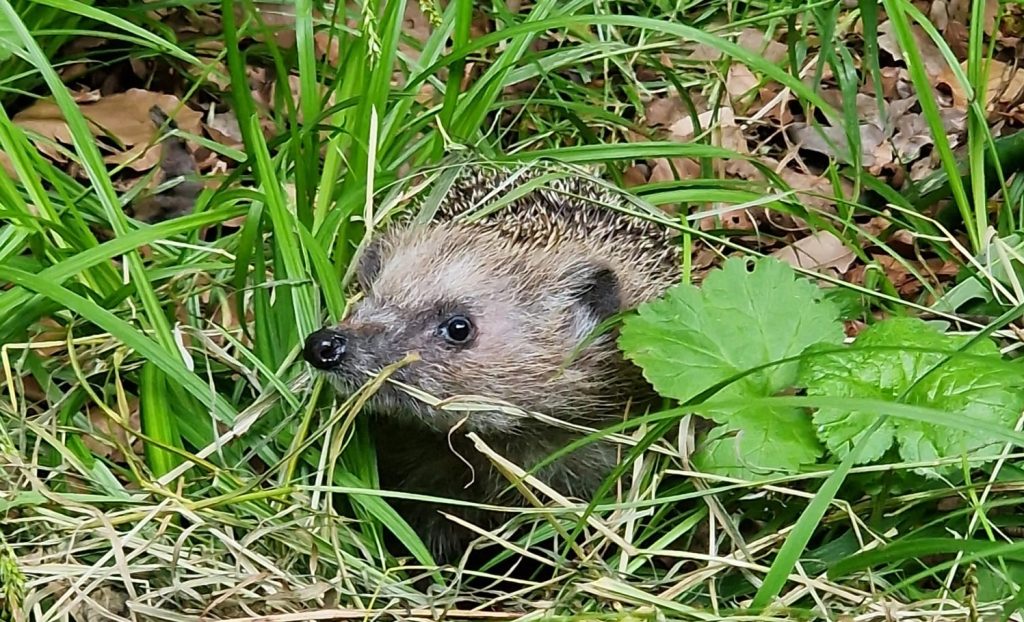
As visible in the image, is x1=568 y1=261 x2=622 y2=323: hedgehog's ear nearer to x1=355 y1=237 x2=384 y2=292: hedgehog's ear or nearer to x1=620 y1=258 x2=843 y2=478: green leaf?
x1=620 y1=258 x2=843 y2=478: green leaf

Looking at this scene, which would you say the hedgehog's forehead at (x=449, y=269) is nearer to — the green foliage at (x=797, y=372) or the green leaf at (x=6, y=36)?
the green foliage at (x=797, y=372)

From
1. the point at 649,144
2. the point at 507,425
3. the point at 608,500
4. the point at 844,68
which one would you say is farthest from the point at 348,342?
the point at 844,68

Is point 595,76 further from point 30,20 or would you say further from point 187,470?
point 187,470

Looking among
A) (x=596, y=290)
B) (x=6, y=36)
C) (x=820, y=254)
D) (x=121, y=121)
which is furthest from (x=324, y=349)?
(x=121, y=121)

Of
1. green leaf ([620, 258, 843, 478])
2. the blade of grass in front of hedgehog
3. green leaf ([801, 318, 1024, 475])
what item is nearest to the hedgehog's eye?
green leaf ([620, 258, 843, 478])

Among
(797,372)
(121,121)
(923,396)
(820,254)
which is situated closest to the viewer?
(923,396)

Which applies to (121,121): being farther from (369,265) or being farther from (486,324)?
(486,324)
